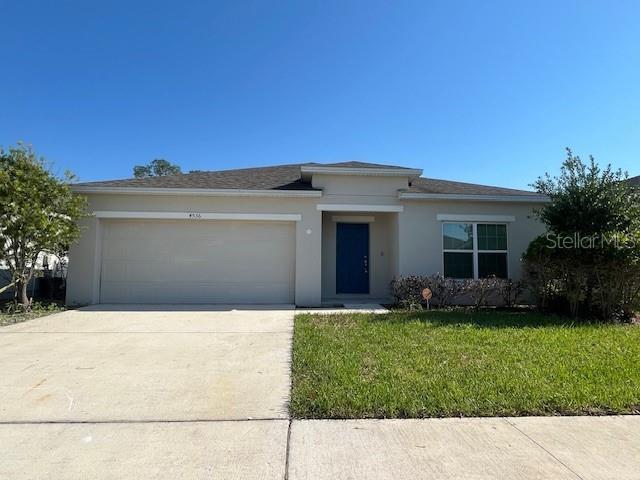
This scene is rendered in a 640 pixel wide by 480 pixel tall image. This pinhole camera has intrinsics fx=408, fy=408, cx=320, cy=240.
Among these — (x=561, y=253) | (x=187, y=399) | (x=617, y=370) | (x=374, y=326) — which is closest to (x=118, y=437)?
(x=187, y=399)

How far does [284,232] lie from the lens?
11.8m

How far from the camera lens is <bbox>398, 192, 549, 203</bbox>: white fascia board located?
11.6 meters

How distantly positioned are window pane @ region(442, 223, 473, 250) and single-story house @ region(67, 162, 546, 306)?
0.10 feet

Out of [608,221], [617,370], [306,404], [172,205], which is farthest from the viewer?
[172,205]

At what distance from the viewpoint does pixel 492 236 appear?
39.6 feet

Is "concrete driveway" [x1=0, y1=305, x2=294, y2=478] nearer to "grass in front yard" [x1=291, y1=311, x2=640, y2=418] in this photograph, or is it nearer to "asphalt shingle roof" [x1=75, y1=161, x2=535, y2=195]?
"grass in front yard" [x1=291, y1=311, x2=640, y2=418]

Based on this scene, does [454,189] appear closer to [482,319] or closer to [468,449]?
[482,319]

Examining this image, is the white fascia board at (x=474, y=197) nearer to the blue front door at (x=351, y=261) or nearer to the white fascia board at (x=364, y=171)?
the white fascia board at (x=364, y=171)

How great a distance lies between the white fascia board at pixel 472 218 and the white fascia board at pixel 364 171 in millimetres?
1488

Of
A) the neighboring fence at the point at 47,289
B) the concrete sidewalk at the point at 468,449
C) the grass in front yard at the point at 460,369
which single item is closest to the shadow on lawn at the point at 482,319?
the grass in front yard at the point at 460,369

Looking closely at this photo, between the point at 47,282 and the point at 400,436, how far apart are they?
13408 mm

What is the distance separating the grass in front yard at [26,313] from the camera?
29.2ft

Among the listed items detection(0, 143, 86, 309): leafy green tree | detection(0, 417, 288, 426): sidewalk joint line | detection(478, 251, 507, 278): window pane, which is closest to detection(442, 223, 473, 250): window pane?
detection(478, 251, 507, 278): window pane

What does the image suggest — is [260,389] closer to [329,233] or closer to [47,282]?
[329,233]
